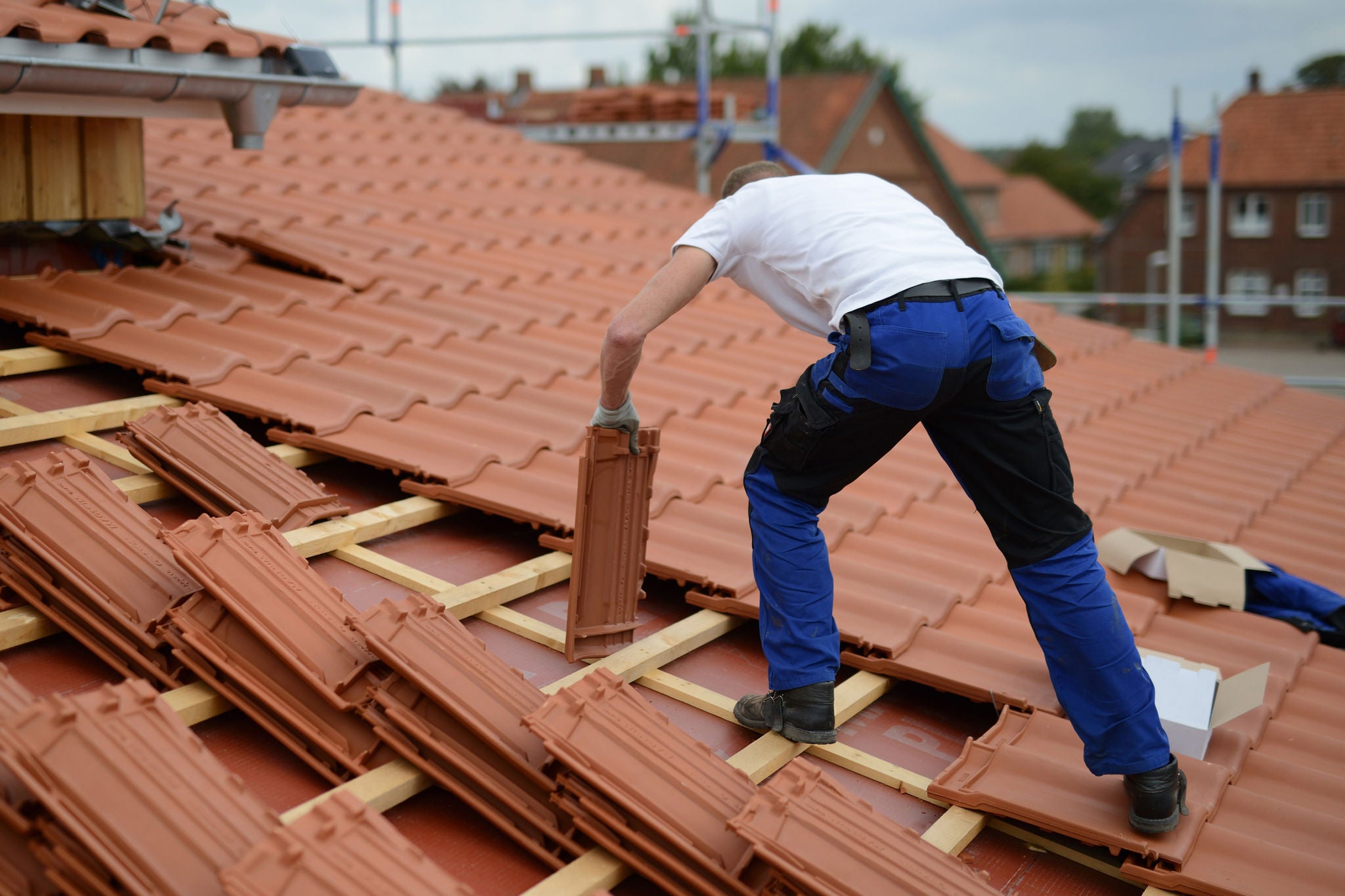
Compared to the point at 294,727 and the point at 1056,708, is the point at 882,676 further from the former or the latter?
the point at 294,727

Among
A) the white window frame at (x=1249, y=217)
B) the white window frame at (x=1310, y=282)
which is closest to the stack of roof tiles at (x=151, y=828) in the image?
the white window frame at (x=1310, y=282)

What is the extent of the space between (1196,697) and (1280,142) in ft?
131

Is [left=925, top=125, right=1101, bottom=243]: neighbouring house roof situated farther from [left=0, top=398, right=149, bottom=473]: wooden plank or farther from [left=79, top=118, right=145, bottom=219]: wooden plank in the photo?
[left=0, top=398, right=149, bottom=473]: wooden plank

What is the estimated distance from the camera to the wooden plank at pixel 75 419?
2.91 metres

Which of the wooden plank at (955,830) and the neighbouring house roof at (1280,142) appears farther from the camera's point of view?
the neighbouring house roof at (1280,142)

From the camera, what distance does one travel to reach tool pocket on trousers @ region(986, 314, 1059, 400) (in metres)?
2.30

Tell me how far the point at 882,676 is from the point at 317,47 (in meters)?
2.97

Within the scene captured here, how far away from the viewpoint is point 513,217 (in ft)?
20.7

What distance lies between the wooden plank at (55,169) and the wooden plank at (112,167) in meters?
0.03

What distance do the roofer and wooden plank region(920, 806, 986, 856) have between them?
27 cm

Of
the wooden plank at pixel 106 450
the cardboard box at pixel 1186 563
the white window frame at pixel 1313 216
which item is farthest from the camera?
the white window frame at pixel 1313 216

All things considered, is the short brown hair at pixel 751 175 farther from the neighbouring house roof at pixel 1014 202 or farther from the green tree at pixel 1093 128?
the green tree at pixel 1093 128

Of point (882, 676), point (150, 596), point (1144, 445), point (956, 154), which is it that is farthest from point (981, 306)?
point (956, 154)

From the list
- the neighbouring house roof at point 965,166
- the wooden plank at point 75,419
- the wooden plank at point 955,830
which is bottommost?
the wooden plank at point 955,830
